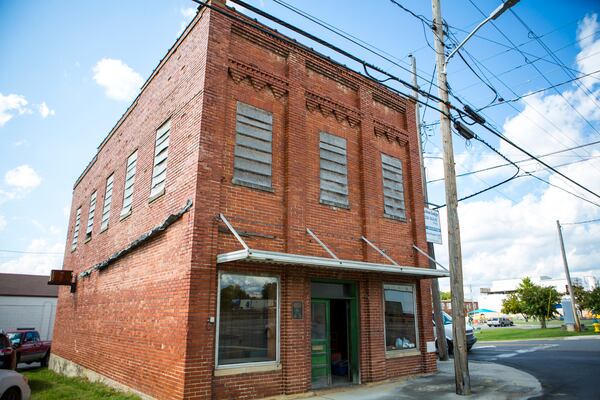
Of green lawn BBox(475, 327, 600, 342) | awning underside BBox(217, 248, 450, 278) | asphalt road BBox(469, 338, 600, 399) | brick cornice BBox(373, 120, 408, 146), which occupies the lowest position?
green lawn BBox(475, 327, 600, 342)

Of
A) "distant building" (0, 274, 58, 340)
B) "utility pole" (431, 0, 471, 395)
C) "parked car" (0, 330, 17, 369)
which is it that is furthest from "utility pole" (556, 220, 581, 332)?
"distant building" (0, 274, 58, 340)

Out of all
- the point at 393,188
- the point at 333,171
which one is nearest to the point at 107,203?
the point at 333,171

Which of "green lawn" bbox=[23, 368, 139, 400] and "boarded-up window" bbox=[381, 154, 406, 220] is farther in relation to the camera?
"boarded-up window" bbox=[381, 154, 406, 220]

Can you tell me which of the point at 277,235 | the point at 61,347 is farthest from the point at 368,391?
the point at 61,347

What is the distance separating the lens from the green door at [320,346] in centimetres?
1005

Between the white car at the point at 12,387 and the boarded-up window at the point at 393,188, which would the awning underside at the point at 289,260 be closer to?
the boarded-up window at the point at 393,188

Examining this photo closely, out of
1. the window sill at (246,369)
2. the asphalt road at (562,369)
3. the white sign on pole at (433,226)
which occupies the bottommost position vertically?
the asphalt road at (562,369)

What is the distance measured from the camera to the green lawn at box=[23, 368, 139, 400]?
1023 centimetres

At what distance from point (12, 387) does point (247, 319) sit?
4.71 meters

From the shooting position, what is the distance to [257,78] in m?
10.4

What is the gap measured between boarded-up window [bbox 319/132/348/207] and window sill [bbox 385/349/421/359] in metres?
4.30

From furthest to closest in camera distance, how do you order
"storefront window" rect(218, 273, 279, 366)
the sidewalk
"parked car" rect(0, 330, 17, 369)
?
"parked car" rect(0, 330, 17, 369) → the sidewalk → "storefront window" rect(218, 273, 279, 366)

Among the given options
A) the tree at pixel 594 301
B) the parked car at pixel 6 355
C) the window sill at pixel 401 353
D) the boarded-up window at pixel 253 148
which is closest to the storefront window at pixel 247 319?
the boarded-up window at pixel 253 148

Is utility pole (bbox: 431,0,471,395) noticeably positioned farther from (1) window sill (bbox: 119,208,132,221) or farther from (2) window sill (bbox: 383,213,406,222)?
(1) window sill (bbox: 119,208,132,221)
